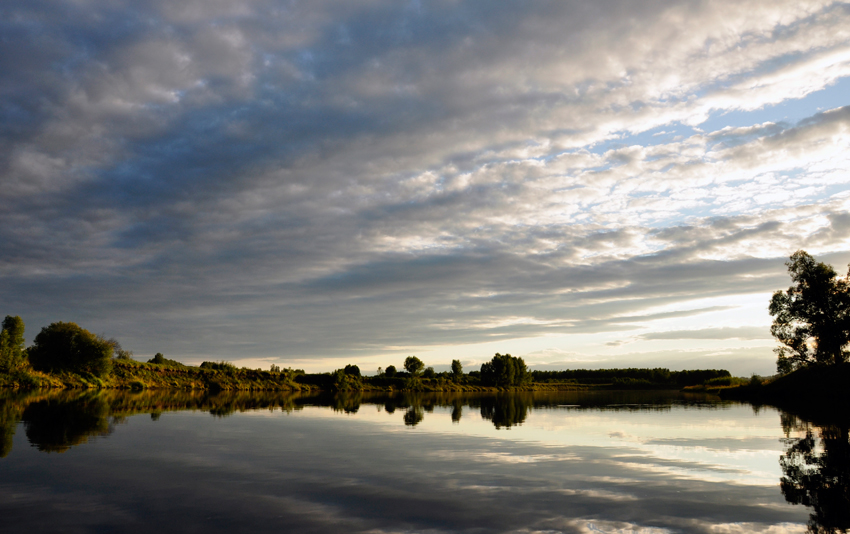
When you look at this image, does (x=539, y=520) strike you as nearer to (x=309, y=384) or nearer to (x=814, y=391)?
(x=814, y=391)

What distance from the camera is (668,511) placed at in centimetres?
1207

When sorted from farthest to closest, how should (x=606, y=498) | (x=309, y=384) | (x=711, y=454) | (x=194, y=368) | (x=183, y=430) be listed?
(x=309, y=384) → (x=194, y=368) → (x=183, y=430) → (x=711, y=454) → (x=606, y=498)

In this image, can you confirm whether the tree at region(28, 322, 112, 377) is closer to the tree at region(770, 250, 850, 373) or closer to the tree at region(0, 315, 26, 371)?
the tree at region(0, 315, 26, 371)

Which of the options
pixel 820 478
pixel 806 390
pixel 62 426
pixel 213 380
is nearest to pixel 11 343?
pixel 213 380

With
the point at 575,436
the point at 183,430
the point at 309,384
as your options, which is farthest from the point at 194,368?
the point at 575,436

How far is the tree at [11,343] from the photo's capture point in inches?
3009

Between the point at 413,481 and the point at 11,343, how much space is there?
96610mm

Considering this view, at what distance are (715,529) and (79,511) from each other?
14491 mm

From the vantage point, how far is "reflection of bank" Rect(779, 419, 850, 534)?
11203 millimetres

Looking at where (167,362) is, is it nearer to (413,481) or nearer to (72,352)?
(72,352)

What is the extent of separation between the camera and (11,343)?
82.1 m

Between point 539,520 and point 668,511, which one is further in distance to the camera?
point 668,511

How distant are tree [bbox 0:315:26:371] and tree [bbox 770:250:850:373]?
113 meters

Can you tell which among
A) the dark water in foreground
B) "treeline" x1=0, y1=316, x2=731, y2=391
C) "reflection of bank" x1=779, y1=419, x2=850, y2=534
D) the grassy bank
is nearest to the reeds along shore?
"treeline" x1=0, y1=316, x2=731, y2=391
